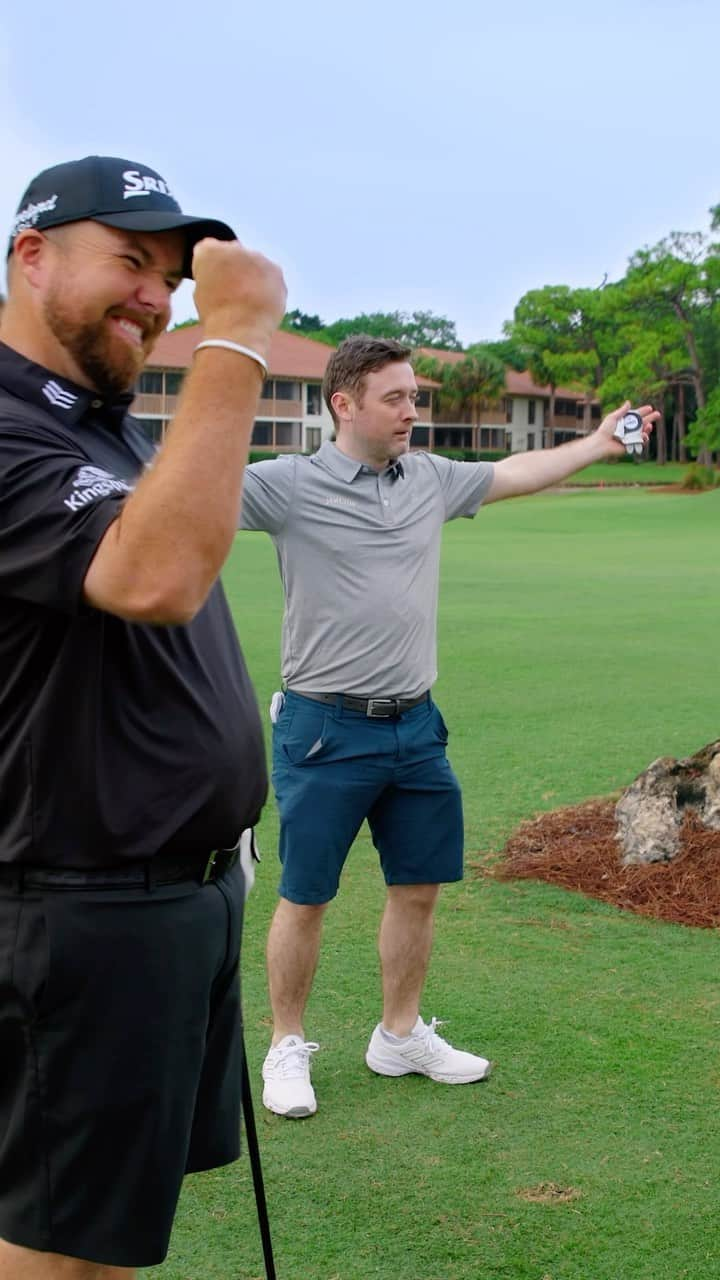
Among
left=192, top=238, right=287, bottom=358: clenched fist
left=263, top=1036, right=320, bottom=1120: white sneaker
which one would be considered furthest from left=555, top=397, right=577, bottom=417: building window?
left=192, top=238, right=287, bottom=358: clenched fist

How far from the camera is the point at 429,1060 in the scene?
14.2ft

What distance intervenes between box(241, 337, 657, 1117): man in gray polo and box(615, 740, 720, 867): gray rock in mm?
1909

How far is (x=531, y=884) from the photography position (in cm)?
623

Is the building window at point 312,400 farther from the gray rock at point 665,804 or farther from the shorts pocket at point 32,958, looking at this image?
the shorts pocket at point 32,958

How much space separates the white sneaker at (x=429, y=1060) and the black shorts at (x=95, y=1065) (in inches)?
82.8

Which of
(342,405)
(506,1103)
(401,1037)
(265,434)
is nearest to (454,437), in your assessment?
(265,434)

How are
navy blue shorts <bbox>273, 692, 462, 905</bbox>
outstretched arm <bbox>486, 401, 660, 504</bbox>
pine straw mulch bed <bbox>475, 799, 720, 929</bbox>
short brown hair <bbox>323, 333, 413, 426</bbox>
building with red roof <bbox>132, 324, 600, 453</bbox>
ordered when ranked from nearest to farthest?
navy blue shorts <bbox>273, 692, 462, 905</bbox> < short brown hair <bbox>323, 333, 413, 426</bbox> < outstretched arm <bbox>486, 401, 660, 504</bbox> < pine straw mulch bed <bbox>475, 799, 720, 929</bbox> < building with red roof <bbox>132, 324, 600, 453</bbox>

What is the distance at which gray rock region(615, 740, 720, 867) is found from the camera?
241 inches

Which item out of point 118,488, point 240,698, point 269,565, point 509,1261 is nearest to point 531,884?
point 509,1261

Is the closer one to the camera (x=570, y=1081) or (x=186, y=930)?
(x=186, y=930)

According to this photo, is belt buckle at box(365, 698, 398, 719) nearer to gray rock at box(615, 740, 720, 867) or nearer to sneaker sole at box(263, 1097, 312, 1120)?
sneaker sole at box(263, 1097, 312, 1120)

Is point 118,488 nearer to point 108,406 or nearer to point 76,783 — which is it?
point 108,406

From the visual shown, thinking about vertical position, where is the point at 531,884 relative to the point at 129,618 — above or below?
below

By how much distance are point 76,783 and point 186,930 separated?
34 cm
